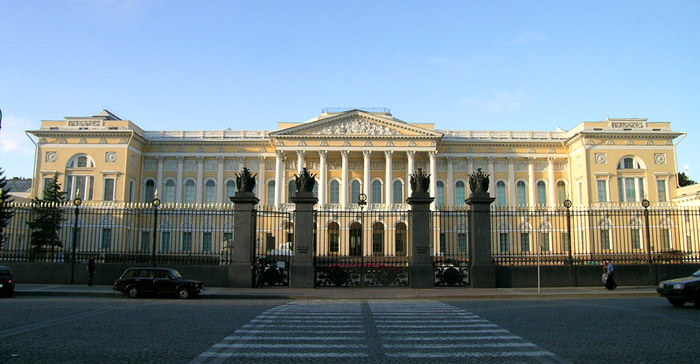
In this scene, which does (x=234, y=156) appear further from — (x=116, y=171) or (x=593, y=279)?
(x=593, y=279)

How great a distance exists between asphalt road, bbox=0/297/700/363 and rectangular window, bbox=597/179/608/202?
42963 millimetres

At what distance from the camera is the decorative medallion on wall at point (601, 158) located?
57.5 metres

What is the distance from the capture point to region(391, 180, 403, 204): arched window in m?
60.8

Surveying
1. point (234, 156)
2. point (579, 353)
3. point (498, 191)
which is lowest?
point (579, 353)

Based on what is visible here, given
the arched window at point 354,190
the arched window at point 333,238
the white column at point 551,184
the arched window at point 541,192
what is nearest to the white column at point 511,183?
the arched window at point 541,192

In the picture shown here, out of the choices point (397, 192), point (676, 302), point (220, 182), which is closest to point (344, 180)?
point (397, 192)

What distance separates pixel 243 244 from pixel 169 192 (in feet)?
140

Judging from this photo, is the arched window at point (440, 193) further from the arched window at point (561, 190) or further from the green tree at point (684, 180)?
the green tree at point (684, 180)

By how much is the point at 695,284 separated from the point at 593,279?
836 cm

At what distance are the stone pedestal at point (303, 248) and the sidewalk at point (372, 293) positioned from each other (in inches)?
15.3

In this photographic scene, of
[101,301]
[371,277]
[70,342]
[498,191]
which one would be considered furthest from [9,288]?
[498,191]

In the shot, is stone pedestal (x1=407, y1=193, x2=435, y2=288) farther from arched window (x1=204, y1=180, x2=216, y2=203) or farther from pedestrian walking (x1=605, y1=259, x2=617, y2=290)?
arched window (x1=204, y1=180, x2=216, y2=203)

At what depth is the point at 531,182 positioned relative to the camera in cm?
6172

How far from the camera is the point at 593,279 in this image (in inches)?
949
